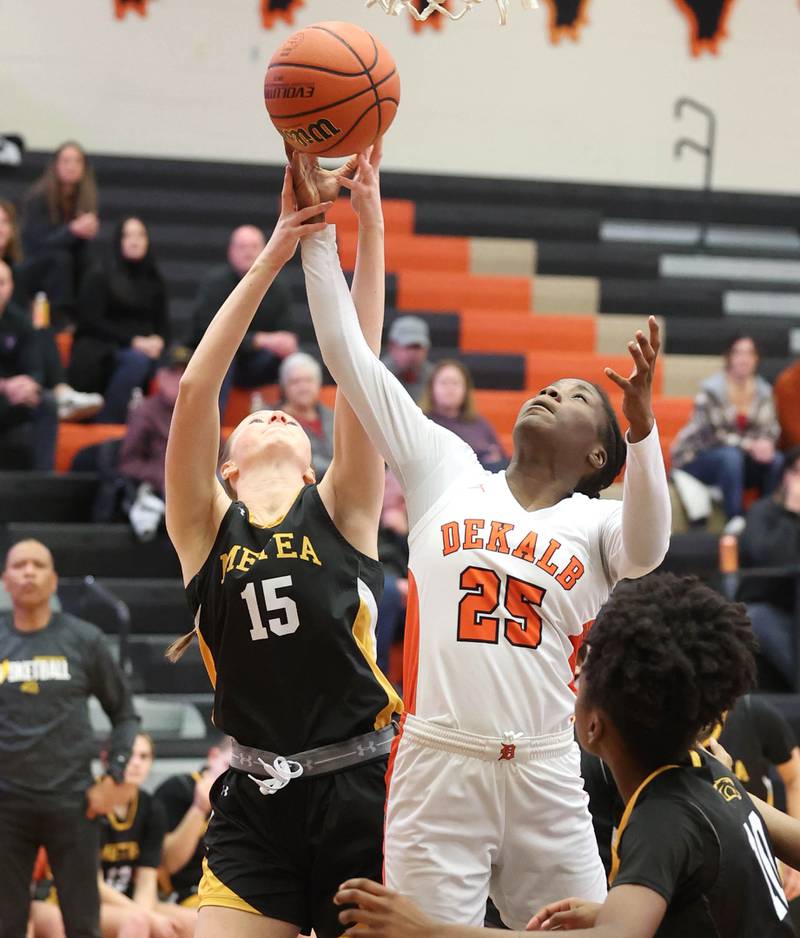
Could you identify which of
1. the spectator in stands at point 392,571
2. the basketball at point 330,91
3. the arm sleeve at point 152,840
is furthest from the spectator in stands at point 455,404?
the basketball at point 330,91

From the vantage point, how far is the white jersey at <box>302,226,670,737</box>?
313cm

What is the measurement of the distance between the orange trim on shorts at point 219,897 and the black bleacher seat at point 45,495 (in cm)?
567

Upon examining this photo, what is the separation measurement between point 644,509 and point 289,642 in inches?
34.3

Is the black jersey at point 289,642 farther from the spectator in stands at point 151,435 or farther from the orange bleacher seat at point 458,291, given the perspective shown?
the orange bleacher seat at point 458,291

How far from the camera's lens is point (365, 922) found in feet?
8.93

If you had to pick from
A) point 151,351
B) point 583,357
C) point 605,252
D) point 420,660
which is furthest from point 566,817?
point 605,252

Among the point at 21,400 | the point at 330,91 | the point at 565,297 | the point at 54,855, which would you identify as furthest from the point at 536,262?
the point at 330,91

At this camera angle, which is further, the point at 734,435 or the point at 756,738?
the point at 734,435

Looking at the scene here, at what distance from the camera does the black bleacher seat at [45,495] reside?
880 cm

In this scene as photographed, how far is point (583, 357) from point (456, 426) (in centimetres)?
308

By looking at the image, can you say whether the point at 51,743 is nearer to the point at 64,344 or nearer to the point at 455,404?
the point at 455,404

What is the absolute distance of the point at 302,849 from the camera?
3.41 metres

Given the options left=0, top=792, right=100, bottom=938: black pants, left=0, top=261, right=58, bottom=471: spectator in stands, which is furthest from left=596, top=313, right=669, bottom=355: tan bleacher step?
left=0, top=792, right=100, bottom=938: black pants

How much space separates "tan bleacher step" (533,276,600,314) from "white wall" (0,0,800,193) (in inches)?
57.9
